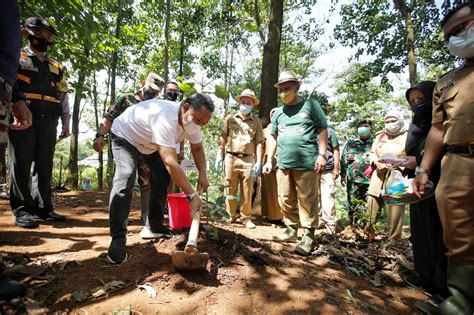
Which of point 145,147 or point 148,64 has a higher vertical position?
point 148,64

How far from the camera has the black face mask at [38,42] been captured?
323 cm

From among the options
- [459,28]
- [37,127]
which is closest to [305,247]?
[459,28]

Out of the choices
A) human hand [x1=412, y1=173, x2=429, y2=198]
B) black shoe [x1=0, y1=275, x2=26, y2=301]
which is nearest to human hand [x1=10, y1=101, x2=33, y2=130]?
black shoe [x1=0, y1=275, x2=26, y2=301]

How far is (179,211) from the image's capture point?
10.2ft

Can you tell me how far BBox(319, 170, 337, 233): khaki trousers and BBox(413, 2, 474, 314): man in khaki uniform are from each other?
111 inches

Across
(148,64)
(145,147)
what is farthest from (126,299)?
(148,64)

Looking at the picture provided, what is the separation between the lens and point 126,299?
203cm

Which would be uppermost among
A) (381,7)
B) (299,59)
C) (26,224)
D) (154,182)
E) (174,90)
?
(299,59)

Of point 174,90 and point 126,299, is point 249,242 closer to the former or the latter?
point 126,299

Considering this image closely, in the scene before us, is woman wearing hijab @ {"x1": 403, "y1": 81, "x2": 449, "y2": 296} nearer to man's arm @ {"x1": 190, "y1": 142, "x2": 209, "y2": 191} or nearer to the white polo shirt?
man's arm @ {"x1": 190, "y1": 142, "x2": 209, "y2": 191}

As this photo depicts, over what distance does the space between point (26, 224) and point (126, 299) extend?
1.91 meters

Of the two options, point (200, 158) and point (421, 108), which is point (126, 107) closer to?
point (200, 158)

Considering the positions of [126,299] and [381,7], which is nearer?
[126,299]

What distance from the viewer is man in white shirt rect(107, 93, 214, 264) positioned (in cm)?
235
